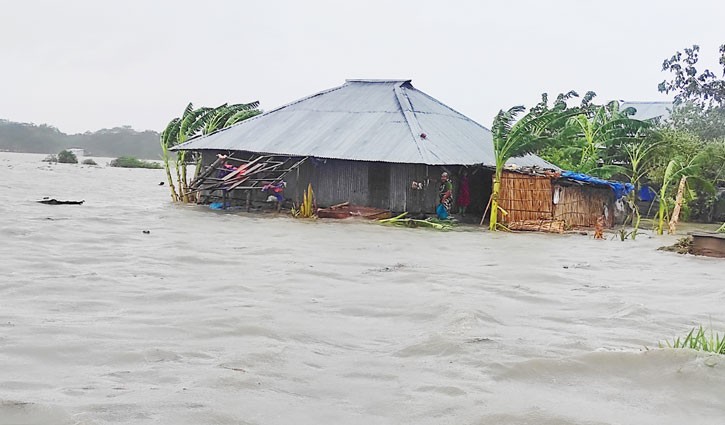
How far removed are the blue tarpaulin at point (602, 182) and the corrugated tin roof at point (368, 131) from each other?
1.81m

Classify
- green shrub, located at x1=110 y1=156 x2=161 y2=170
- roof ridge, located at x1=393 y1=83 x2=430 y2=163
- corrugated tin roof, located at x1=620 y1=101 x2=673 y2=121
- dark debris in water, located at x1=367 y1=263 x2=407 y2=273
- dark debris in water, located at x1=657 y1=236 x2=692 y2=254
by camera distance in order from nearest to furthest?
1. dark debris in water, located at x1=367 y1=263 x2=407 y2=273
2. dark debris in water, located at x1=657 y1=236 x2=692 y2=254
3. roof ridge, located at x1=393 y1=83 x2=430 y2=163
4. corrugated tin roof, located at x1=620 y1=101 x2=673 y2=121
5. green shrub, located at x1=110 y1=156 x2=161 y2=170

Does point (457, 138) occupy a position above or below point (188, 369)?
above

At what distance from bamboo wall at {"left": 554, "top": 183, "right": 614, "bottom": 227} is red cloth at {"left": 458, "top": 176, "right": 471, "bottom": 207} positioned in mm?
2328

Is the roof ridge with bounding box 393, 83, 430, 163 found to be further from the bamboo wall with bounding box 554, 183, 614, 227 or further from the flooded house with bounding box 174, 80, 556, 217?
the bamboo wall with bounding box 554, 183, 614, 227

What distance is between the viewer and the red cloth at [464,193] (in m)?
18.9

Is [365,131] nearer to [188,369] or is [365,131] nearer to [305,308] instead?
A: [305,308]

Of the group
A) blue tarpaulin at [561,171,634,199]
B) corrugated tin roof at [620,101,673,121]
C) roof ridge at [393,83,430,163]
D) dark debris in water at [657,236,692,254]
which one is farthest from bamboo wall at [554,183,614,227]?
corrugated tin roof at [620,101,673,121]

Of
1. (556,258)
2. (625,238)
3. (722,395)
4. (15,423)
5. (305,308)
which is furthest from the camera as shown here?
(625,238)

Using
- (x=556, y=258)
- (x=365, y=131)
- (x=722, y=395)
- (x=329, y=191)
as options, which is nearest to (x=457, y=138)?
(x=365, y=131)

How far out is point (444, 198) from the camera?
58.5 ft

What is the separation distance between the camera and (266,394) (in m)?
4.21

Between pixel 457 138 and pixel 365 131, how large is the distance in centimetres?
241

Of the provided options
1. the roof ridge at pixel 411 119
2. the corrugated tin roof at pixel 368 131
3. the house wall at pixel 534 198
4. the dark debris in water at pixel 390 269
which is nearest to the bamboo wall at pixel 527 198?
the house wall at pixel 534 198

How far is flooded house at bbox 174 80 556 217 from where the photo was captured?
1803 cm
